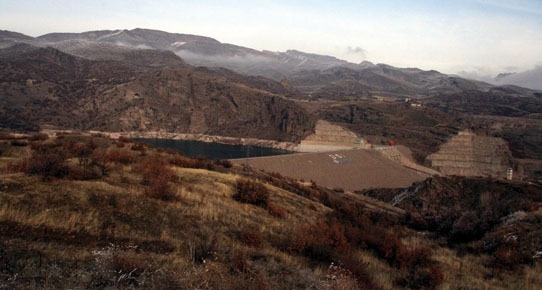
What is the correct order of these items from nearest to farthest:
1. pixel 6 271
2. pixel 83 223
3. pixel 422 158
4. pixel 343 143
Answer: pixel 6 271 < pixel 83 223 < pixel 422 158 < pixel 343 143

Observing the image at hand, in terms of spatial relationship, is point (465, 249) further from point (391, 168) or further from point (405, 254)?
point (391, 168)

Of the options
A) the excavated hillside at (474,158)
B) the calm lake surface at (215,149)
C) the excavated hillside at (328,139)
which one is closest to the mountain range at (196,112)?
the excavated hillside at (328,139)

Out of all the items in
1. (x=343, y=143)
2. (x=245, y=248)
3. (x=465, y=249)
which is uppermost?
(x=245, y=248)

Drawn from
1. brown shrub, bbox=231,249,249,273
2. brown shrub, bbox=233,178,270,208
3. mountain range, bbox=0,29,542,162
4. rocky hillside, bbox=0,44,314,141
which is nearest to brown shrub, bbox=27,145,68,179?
brown shrub, bbox=233,178,270,208

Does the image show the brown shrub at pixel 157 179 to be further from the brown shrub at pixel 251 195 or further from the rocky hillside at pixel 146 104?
the rocky hillside at pixel 146 104

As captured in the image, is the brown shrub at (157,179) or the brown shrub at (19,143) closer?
the brown shrub at (157,179)

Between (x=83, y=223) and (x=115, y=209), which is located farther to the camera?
(x=115, y=209)

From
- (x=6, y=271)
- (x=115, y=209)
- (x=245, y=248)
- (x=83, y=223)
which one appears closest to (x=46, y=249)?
(x=6, y=271)
